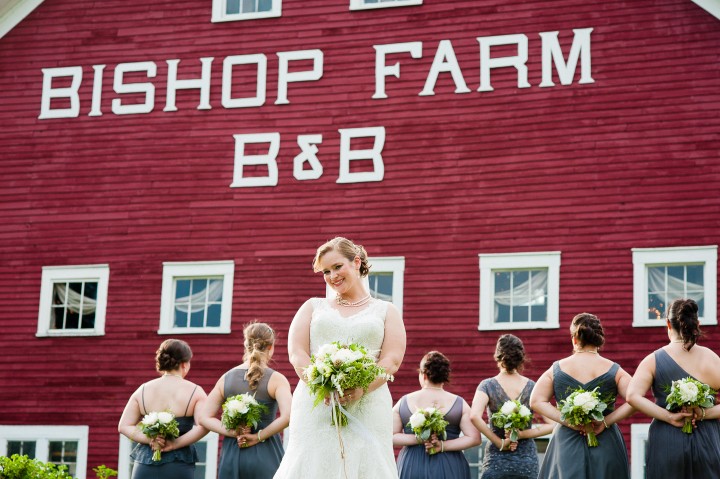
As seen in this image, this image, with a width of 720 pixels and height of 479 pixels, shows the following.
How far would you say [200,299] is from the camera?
18.3m

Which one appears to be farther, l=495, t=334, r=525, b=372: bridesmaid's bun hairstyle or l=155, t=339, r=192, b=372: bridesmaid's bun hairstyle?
l=495, t=334, r=525, b=372: bridesmaid's bun hairstyle

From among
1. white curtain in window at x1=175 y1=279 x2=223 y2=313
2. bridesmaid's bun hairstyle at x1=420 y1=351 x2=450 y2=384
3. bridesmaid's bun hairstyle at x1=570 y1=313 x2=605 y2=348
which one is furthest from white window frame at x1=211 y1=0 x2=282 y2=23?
bridesmaid's bun hairstyle at x1=570 y1=313 x2=605 y2=348

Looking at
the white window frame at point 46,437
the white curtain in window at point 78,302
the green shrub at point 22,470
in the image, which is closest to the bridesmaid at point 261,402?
the green shrub at point 22,470

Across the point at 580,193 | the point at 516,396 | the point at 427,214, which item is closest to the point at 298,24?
the point at 427,214

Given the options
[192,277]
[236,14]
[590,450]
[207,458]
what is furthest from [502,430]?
[236,14]

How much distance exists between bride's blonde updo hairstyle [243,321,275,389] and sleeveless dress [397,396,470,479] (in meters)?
1.69

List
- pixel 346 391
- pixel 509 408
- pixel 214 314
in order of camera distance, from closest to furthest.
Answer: pixel 346 391
pixel 509 408
pixel 214 314

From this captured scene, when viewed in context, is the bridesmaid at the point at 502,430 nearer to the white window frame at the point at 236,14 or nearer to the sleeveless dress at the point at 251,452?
the sleeveless dress at the point at 251,452

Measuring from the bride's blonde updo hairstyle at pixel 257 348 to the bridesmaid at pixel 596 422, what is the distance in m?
2.35

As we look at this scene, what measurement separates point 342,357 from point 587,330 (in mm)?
2816

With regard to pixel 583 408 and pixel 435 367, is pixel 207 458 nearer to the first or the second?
pixel 435 367

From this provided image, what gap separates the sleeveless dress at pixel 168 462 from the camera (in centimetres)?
989

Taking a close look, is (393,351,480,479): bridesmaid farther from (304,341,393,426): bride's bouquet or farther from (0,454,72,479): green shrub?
(304,341,393,426): bride's bouquet

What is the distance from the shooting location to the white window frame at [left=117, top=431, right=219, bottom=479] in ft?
57.4
